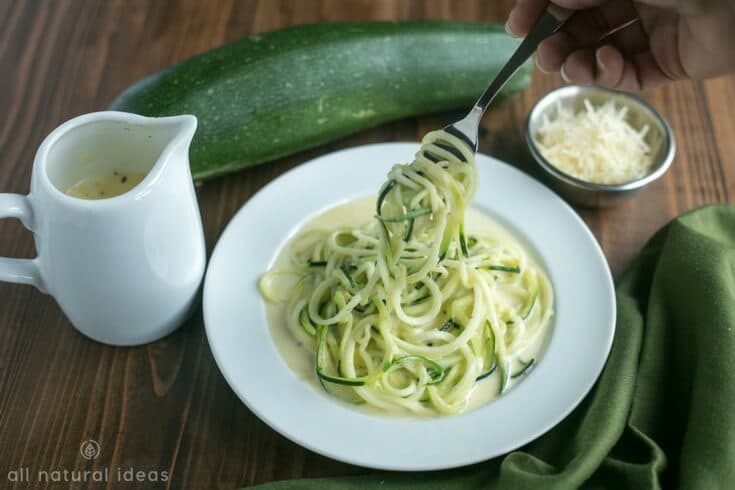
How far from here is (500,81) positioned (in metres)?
1.95

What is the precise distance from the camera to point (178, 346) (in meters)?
2.07

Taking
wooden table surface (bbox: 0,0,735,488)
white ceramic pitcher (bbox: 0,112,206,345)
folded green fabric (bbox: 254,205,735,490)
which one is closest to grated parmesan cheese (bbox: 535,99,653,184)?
wooden table surface (bbox: 0,0,735,488)

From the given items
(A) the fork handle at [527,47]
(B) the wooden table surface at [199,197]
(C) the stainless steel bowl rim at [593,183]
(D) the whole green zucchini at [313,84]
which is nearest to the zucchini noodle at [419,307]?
(A) the fork handle at [527,47]

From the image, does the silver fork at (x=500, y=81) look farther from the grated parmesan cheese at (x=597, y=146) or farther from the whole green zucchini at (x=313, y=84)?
the whole green zucchini at (x=313, y=84)

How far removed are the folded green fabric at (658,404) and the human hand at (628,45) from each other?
44cm

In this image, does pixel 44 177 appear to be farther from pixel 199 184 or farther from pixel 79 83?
pixel 79 83

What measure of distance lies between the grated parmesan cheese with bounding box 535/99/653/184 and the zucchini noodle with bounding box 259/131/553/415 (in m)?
0.52

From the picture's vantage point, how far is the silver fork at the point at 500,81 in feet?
6.39

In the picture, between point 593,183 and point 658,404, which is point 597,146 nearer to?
point 593,183

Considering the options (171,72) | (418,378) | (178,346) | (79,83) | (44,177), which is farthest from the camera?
(79,83)

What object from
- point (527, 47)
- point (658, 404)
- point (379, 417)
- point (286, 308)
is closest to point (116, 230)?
point (286, 308)

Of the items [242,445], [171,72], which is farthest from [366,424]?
[171,72]

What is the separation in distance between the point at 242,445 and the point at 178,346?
353 millimetres

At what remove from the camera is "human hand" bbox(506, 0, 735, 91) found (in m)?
2.13
